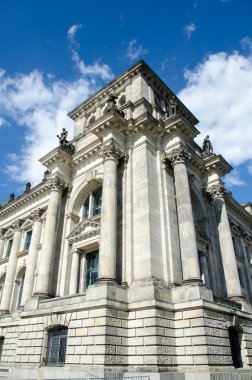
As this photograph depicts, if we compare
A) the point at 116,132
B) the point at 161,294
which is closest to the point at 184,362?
the point at 161,294

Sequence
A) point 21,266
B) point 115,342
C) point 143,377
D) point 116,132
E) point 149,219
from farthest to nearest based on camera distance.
Result: point 21,266
point 116,132
point 149,219
point 115,342
point 143,377

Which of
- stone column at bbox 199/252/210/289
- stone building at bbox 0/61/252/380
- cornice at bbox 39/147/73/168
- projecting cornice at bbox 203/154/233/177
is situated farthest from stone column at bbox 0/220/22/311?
projecting cornice at bbox 203/154/233/177

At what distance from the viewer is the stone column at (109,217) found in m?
17.8

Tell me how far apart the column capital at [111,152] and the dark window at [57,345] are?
11335mm

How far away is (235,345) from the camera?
60.9ft

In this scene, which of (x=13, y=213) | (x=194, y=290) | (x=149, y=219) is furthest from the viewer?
(x=13, y=213)

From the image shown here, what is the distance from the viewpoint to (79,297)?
17.7 metres

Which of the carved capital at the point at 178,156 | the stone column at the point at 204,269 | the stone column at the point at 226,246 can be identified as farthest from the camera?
the stone column at the point at 204,269

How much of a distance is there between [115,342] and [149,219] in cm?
727

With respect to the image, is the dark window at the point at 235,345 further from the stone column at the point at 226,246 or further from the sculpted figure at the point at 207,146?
the sculpted figure at the point at 207,146

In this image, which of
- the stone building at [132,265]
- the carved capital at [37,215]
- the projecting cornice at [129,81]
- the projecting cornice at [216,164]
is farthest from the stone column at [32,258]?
the projecting cornice at [216,164]

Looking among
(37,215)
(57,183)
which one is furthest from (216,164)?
(37,215)

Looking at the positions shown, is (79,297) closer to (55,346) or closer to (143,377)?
(55,346)

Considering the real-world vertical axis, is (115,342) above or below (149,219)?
below
